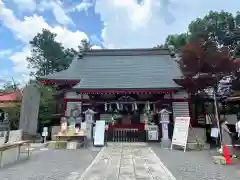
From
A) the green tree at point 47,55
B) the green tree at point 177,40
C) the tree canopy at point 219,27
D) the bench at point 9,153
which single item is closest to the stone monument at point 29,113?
the bench at point 9,153

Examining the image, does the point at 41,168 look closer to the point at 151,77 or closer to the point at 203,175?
the point at 203,175

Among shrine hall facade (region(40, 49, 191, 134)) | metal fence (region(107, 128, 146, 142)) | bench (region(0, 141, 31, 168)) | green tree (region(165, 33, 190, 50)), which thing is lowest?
bench (region(0, 141, 31, 168))

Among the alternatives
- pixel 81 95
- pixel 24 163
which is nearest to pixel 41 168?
pixel 24 163

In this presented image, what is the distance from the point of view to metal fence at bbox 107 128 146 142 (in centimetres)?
1138

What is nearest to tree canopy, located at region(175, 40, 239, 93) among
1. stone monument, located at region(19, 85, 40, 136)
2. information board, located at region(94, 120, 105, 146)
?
information board, located at region(94, 120, 105, 146)

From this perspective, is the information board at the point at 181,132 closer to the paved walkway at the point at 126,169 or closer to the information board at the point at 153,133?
the information board at the point at 153,133

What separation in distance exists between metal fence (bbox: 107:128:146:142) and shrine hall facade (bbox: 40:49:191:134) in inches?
15.6

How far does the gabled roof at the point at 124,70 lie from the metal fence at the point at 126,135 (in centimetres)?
219

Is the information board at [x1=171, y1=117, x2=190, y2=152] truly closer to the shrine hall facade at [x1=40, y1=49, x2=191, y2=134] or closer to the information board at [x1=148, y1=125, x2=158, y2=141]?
the information board at [x1=148, y1=125, x2=158, y2=141]

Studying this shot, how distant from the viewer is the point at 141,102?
12.4 metres

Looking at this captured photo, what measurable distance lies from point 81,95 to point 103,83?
1.50m

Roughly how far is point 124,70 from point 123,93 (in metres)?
2.83

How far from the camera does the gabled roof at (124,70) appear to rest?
11.9 metres

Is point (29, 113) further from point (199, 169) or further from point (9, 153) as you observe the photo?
point (199, 169)
